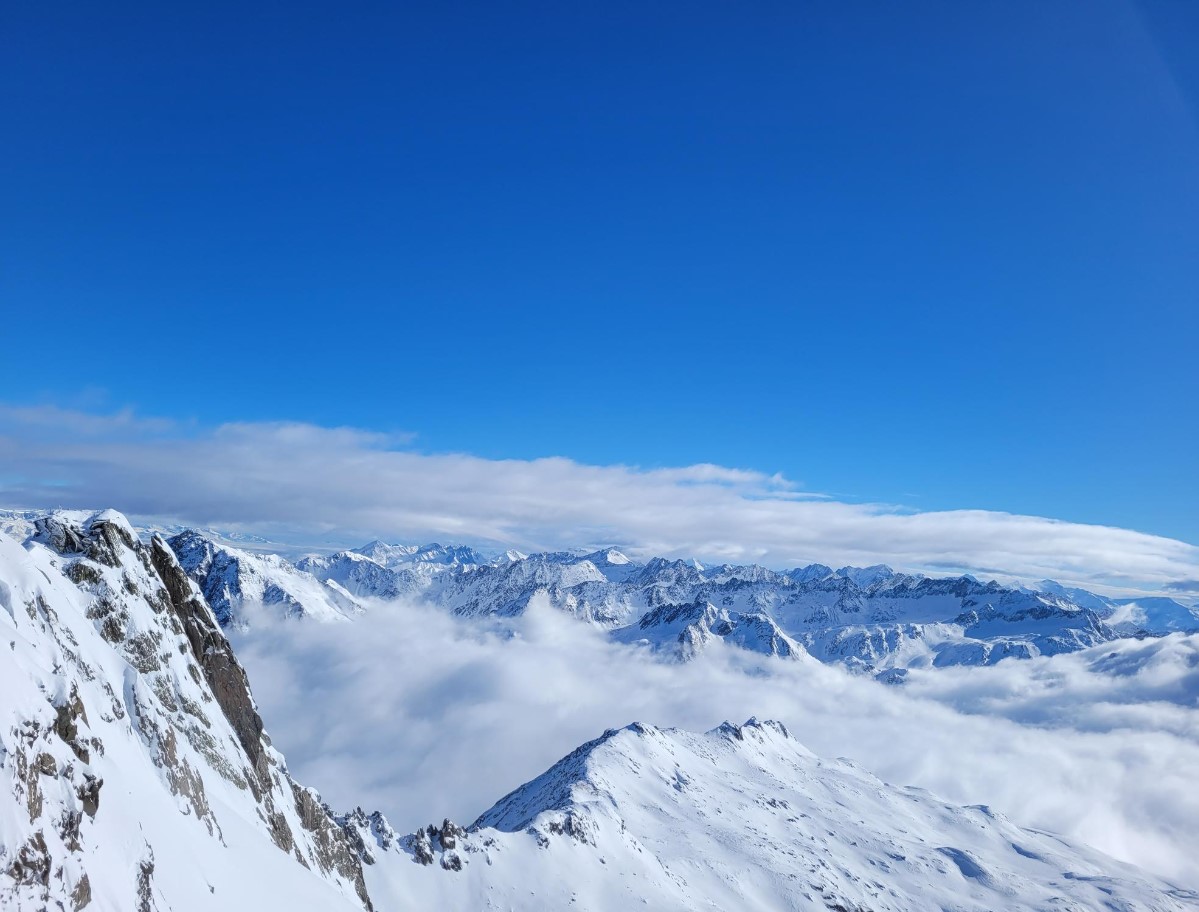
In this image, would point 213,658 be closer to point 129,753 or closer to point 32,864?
point 129,753

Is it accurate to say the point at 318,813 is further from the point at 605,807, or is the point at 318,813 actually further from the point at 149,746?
the point at 605,807

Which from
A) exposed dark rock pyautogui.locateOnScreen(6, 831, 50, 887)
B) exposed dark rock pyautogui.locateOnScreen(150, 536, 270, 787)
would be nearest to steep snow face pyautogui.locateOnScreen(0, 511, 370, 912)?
exposed dark rock pyautogui.locateOnScreen(6, 831, 50, 887)

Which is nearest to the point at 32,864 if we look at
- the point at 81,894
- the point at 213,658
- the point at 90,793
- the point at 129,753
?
the point at 81,894

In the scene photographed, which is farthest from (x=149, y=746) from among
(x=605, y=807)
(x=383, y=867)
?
(x=605, y=807)

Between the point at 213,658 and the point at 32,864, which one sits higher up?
the point at 32,864

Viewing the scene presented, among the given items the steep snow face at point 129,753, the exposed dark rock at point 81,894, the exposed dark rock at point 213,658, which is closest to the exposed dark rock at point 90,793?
the steep snow face at point 129,753

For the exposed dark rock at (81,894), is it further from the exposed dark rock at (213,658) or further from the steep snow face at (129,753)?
the exposed dark rock at (213,658)

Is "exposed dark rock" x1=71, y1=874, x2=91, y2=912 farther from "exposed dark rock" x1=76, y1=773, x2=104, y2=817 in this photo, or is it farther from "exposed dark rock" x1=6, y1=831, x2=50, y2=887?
"exposed dark rock" x1=76, y1=773, x2=104, y2=817

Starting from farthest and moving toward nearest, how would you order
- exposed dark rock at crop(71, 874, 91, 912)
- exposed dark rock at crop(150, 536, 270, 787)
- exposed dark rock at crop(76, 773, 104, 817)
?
exposed dark rock at crop(150, 536, 270, 787)
exposed dark rock at crop(76, 773, 104, 817)
exposed dark rock at crop(71, 874, 91, 912)

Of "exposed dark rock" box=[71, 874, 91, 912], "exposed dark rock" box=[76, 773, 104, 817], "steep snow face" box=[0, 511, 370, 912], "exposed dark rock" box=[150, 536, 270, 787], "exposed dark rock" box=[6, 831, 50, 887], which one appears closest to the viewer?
"exposed dark rock" box=[6, 831, 50, 887]
